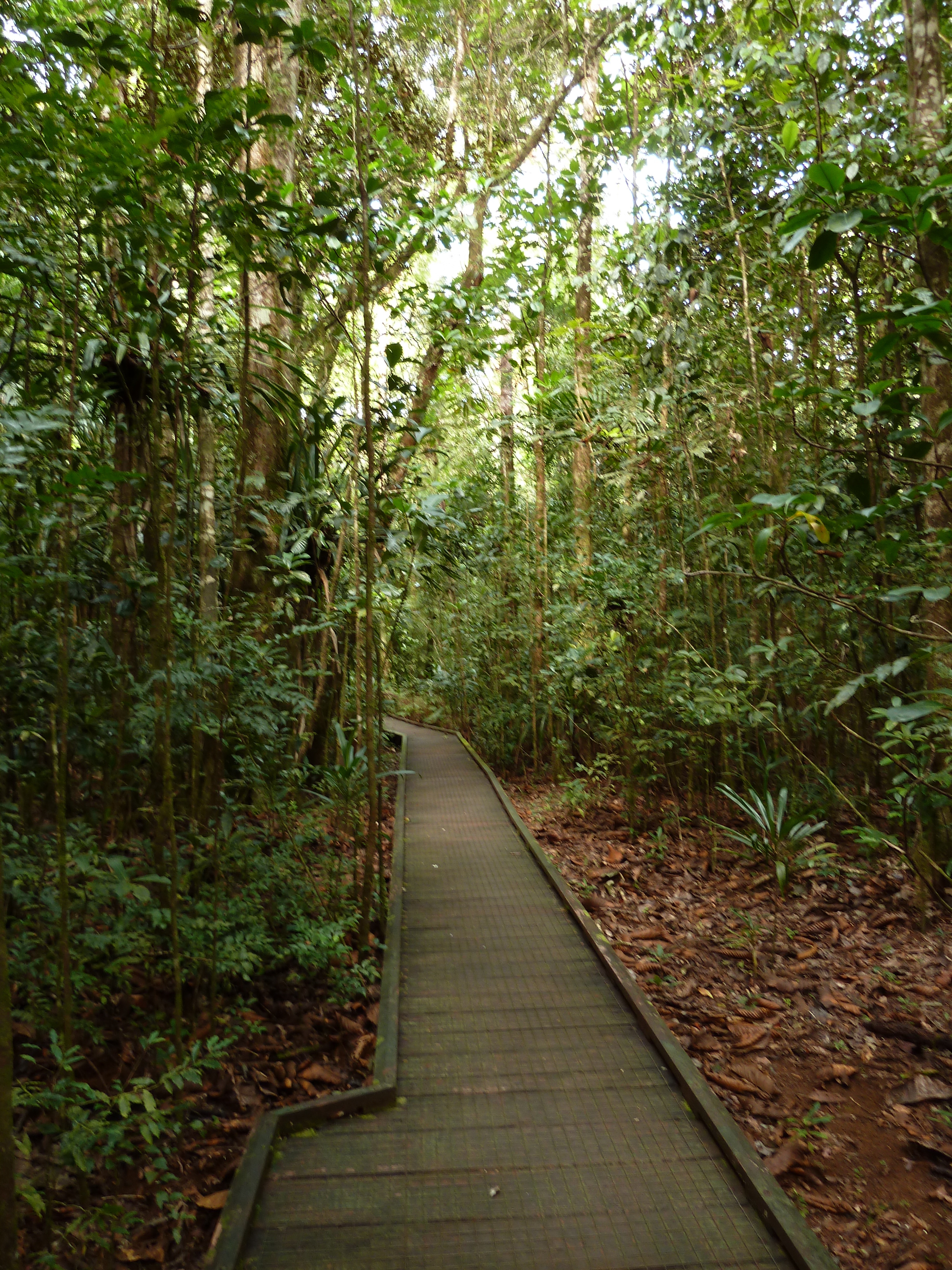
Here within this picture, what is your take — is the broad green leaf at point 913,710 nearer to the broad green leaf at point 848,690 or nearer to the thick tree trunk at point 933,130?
the broad green leaf at point 848,690

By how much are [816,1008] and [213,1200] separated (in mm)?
2876

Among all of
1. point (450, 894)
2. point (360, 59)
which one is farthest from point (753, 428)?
point (360, 59)

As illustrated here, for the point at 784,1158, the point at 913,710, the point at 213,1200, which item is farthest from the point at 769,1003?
the point at 213,1200

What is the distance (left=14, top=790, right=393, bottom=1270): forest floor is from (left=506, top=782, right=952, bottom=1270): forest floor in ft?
5.27

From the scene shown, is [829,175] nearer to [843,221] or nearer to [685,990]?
[843,221]

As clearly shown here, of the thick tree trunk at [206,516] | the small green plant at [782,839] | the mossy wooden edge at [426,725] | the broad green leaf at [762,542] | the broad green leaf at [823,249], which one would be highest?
the broad green leaf at [823,249]

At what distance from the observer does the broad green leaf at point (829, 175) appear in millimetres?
2502

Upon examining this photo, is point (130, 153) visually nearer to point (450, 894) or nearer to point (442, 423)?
point (450, 894)

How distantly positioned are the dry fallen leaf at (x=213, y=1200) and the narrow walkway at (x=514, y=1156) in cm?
13

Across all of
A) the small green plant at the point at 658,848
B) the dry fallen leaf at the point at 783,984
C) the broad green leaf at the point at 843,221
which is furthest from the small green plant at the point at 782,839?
the broad green leaf at the point at 843,221

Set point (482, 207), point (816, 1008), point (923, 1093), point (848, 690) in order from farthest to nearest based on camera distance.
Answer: point (482, 207) → point (816, 1008) → point (848, 690) → point (923, 1093)

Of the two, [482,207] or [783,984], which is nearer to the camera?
[783,984]

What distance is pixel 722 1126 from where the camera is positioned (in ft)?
8.93

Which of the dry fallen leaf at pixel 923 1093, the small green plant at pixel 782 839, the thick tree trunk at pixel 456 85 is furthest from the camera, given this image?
the thick tree trunk at pixel 456 85
